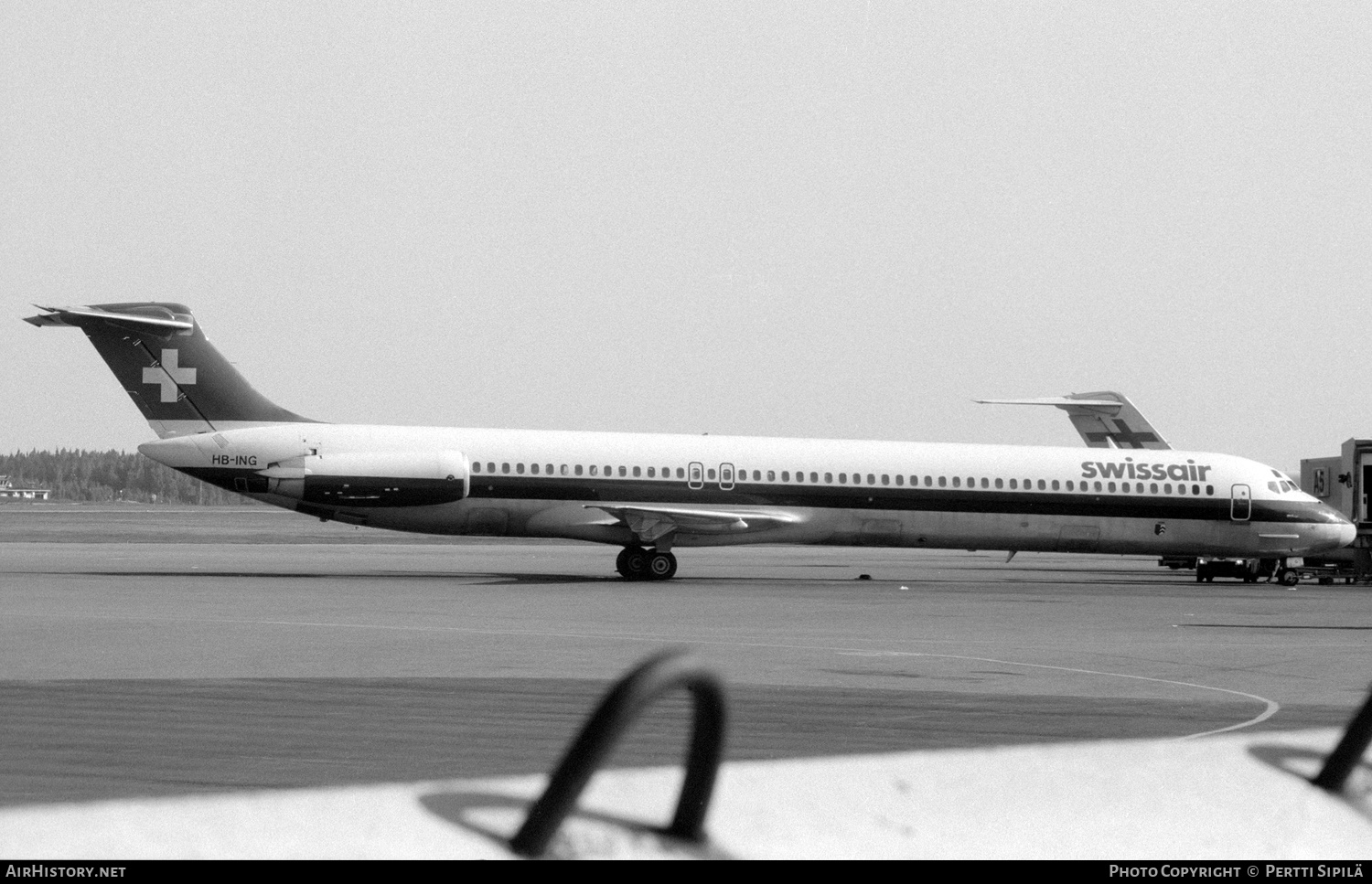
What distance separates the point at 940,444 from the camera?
36375 millimetres

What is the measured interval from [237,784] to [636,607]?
17.2m

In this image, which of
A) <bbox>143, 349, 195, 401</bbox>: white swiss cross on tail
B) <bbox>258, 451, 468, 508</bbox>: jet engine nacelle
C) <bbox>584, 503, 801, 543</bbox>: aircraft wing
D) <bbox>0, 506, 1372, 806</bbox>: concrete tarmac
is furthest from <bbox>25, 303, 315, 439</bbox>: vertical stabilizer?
<bbox>584, 503, 801, 543</bbox>: aircraft wing

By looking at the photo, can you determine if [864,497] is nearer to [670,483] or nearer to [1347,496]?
[670,483]

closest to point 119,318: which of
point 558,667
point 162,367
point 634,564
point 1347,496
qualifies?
point 162,367

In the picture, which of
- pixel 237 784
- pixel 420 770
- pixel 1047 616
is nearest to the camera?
pixel 237 784

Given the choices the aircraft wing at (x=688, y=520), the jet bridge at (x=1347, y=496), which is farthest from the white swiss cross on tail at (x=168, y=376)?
the jet bridge at (x=1347, y=496)

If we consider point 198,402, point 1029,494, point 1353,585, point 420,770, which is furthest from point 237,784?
point 1353,585

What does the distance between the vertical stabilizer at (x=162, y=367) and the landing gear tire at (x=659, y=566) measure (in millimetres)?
8710

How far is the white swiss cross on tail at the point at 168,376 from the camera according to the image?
33281 millimetres

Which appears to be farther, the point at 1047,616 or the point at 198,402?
the point at 198,402

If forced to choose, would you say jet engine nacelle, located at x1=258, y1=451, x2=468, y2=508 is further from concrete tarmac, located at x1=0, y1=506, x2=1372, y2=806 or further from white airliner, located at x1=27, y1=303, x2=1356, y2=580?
concrete tarmac, located at x1=0, y1=506, x2=1372, y2=806

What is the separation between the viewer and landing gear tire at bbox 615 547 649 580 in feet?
113
